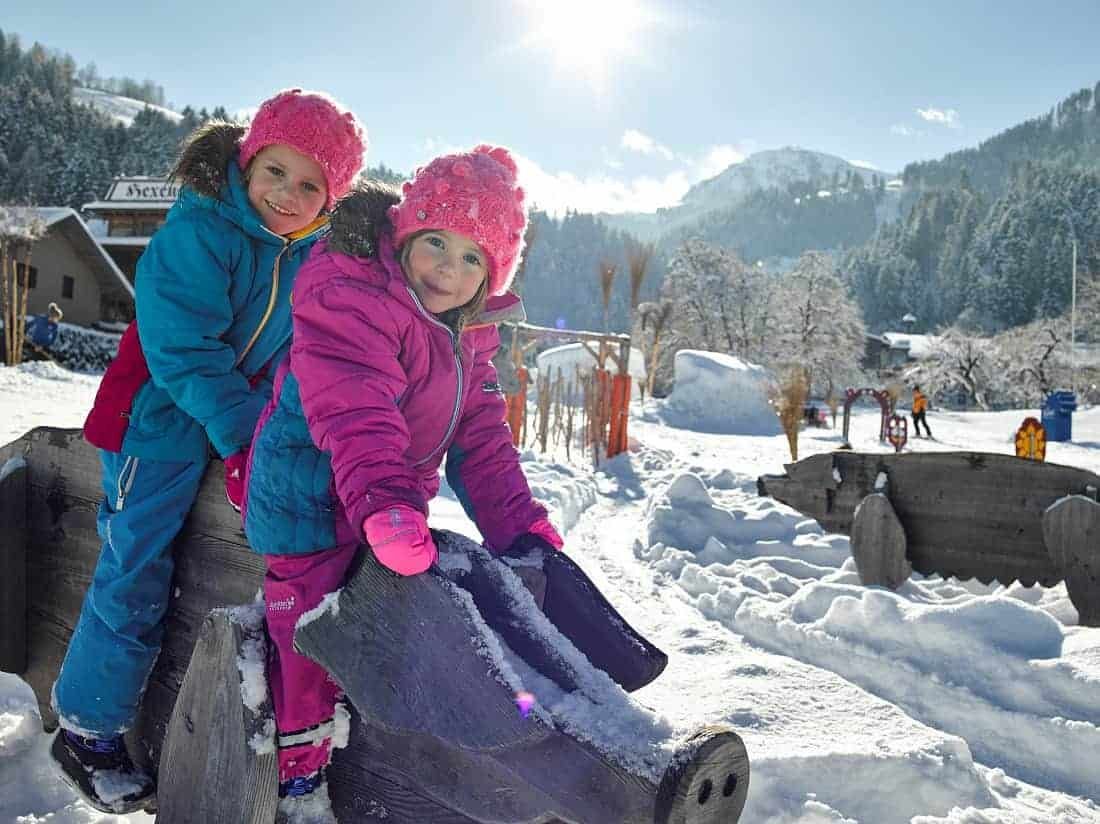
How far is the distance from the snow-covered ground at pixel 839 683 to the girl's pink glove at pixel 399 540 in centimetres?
38

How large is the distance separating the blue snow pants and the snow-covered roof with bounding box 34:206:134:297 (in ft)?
86.0

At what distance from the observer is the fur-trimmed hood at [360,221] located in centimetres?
130

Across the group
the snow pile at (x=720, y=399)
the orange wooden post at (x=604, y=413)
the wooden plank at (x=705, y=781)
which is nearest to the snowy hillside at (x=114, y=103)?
the snow pile at (x=720, y=399)

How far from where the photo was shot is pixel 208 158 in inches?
66.0

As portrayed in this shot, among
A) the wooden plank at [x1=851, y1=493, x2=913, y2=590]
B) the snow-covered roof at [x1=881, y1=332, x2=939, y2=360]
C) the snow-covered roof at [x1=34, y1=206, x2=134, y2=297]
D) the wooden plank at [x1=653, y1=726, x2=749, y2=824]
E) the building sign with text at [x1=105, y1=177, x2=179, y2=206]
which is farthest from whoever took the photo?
the snow-covered roof at [x1=881, y1=332, x2=939, y2=360]

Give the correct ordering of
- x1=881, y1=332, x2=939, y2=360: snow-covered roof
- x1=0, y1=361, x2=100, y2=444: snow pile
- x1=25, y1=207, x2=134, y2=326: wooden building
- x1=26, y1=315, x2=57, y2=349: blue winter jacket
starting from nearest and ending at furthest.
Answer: x1=0, y1=361, x2=100, y2=444: snow pile, x1=26, y1=315, x2=57, y2=349: blue winter jacket, x1=25, y1=207, x2=134, y2=326: wooden building, x1=881, y1=332, x2=939, y2=360: snow-covered roof

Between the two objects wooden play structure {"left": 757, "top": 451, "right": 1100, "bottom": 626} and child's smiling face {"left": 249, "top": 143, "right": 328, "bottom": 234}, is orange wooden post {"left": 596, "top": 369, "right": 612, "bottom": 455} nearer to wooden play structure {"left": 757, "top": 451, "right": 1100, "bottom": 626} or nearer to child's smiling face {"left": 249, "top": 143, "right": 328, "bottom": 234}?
wooden play structure {"left": 757, "top": 451, "right": 1100, "bottom": 626}

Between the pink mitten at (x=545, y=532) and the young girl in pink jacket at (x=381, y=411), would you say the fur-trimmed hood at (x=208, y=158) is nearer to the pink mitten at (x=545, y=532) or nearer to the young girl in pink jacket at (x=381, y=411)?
the young girl in pink jacket at (x=381, y=411)

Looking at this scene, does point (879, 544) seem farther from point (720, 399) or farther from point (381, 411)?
point (720, 399)

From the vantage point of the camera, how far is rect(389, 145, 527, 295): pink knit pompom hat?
4.49 feet

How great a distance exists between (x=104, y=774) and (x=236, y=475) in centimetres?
72

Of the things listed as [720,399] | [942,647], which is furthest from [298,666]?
[720,399]

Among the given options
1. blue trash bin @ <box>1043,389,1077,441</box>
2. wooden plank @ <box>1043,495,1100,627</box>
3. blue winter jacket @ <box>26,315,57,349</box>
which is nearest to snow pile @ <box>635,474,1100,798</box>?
wooden plank @ <box>1043,495,1100,627</box>

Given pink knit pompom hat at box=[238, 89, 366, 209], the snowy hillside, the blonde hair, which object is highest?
the snowy hillside
